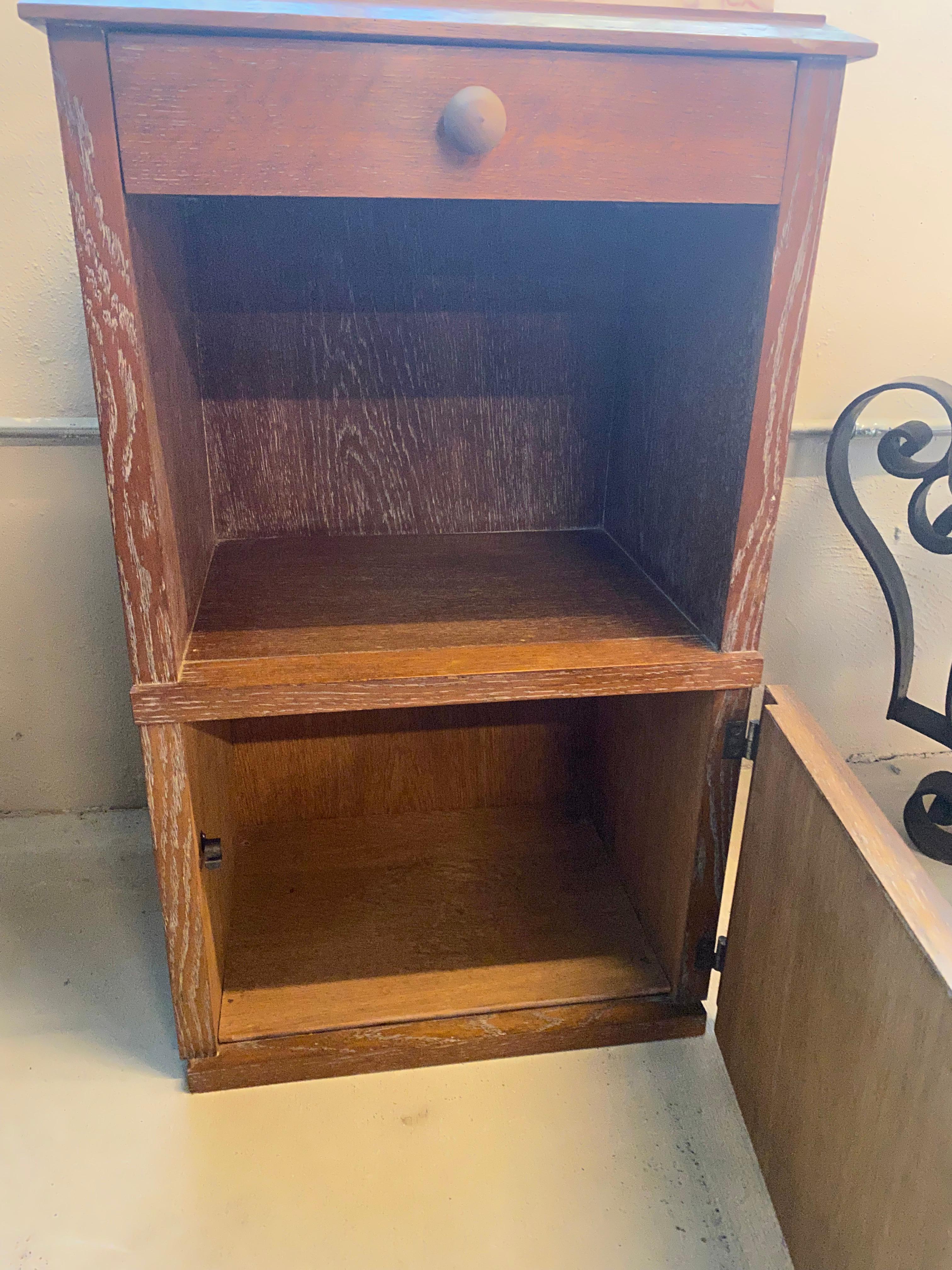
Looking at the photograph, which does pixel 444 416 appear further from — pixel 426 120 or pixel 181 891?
pixel 181 891

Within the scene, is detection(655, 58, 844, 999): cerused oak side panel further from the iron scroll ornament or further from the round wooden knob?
the iron scroll ornament

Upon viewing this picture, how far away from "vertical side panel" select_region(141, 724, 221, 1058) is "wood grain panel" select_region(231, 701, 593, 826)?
0.33 m

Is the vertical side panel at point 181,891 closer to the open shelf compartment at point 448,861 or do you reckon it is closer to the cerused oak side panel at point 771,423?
the open shelf compartment at point 448,861

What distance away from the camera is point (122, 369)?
1.94 ft

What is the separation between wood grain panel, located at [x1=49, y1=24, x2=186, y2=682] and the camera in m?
0.53

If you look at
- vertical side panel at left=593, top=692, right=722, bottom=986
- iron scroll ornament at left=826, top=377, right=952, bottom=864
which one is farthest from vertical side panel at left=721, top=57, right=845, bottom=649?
iron scroll ornament at left=826, top=377, right=952, bottom=864

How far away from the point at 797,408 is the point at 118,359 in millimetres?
858

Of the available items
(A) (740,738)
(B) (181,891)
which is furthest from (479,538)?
(B) (181,891)

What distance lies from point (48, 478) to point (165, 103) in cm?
60

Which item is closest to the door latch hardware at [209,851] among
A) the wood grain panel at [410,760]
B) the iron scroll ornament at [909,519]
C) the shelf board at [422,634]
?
the shelf board at [422,634]

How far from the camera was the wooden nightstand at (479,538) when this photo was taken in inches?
21.7

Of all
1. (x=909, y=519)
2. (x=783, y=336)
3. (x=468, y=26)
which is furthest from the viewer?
(x=909, y=519)

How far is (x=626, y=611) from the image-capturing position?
824mm

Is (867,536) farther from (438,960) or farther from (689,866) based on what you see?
(438,960)
